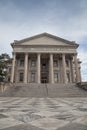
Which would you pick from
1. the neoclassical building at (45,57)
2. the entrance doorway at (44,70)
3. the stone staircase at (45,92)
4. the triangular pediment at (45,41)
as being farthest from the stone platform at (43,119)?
the entrance doorway at (44,70)

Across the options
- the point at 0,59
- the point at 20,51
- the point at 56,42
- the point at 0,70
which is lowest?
the point at 0,70

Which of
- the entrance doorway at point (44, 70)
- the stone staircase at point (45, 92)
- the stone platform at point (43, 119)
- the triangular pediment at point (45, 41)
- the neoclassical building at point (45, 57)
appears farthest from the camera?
the entrance doorway at point (44, 70)

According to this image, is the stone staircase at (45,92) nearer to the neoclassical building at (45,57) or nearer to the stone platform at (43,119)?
the neoclassical building at (45,57)

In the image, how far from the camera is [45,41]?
43531 millimetres

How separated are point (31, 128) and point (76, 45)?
135 ft

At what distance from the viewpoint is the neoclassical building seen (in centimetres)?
4112

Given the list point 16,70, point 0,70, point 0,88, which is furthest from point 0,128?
point 16,70

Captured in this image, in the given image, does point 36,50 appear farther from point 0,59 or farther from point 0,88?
point 0,88

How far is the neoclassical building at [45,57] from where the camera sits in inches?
1619

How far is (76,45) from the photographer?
4231 cm

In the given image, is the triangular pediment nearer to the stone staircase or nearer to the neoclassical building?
the neoclassical building

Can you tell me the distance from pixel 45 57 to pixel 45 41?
199 inches

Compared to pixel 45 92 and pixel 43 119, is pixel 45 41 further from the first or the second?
pixel 43 119

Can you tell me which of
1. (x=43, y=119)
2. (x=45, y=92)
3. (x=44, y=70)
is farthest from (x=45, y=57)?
(x=43, y=119)
